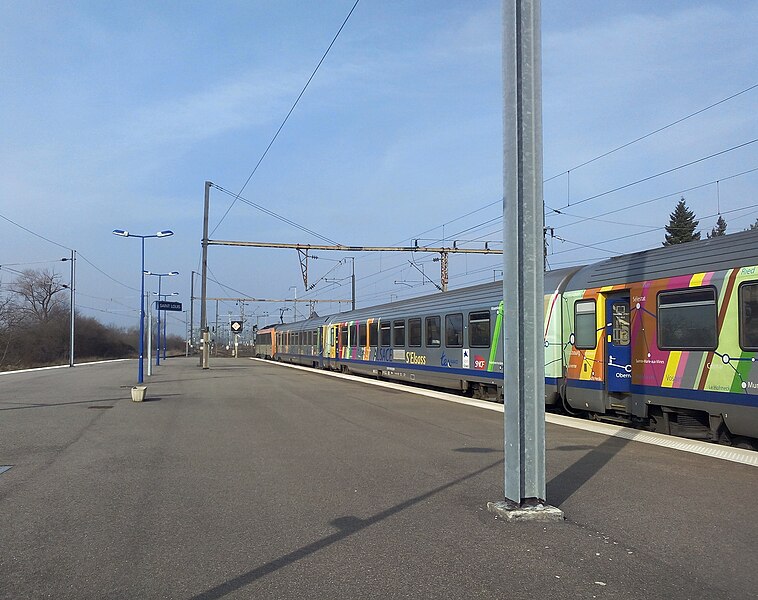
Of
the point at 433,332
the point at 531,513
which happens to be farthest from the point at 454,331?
the point at 531,513

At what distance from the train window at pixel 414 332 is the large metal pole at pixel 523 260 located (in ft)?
57.3

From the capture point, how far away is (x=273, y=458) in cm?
991

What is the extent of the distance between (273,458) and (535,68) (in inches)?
247

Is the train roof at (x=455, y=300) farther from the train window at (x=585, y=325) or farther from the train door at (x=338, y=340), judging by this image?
the train door at (x=338, y=340)

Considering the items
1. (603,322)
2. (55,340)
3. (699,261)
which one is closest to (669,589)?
(699,261)

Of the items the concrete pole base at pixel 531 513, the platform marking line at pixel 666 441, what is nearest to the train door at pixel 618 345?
the platform marking line at pixel 666 441

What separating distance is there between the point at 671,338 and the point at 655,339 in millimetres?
406

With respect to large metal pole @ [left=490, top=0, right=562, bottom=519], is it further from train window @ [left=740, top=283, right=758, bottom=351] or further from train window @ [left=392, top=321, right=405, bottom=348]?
train window @ [left=392, top=321, right=405, bottom=348]

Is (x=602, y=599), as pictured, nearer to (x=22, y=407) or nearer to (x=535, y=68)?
(x=535, y=68)

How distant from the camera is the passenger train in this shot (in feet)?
32.9

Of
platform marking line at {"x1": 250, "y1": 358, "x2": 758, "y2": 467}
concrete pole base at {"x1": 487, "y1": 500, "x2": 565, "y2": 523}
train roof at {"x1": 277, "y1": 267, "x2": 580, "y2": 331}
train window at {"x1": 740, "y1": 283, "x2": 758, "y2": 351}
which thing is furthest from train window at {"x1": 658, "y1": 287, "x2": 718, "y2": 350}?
concrete pole base at {"x1": 487, "y1": 500, "x2": 565, "y2": 523}

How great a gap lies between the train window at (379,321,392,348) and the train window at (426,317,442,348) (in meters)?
4.67

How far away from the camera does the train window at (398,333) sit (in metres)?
26.2

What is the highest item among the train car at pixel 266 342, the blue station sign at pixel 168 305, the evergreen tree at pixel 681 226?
the evergreen tree at pixel 681 226
